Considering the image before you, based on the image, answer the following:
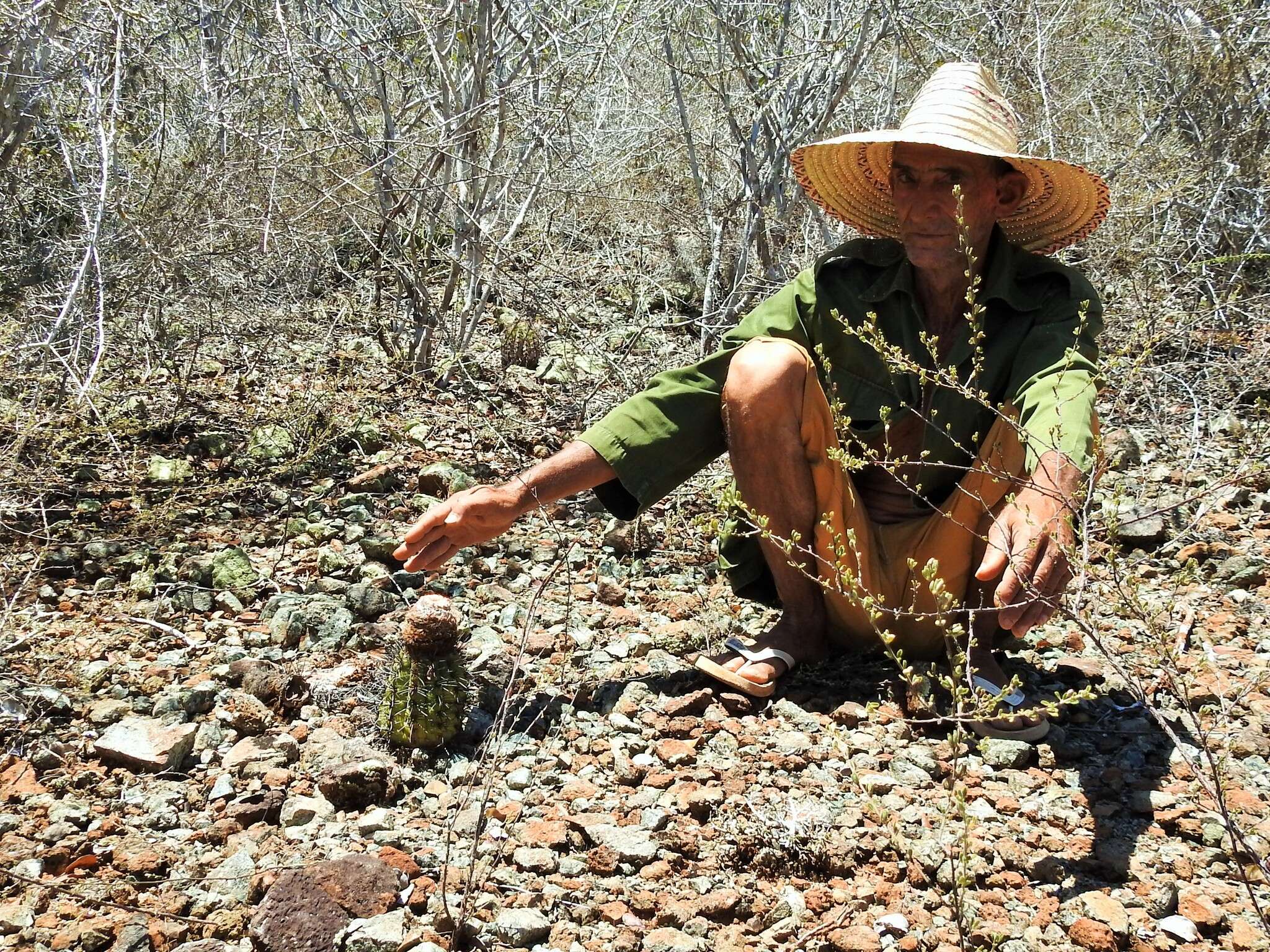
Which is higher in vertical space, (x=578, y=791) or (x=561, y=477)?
(x=561, y=477)

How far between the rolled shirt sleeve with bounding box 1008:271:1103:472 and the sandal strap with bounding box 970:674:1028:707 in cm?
56

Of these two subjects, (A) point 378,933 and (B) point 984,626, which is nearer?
(A) point 378,933

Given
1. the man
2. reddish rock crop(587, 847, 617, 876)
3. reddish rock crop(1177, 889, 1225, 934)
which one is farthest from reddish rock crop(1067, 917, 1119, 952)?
reddish rock crop(587, 847, 617, 876)

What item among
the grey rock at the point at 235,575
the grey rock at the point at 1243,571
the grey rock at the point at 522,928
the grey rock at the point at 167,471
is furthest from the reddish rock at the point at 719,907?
the grey rock at the point at 167,471

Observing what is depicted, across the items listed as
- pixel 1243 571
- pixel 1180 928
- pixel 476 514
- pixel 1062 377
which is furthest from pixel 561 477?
pixel 1243 571

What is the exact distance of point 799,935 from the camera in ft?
6.88

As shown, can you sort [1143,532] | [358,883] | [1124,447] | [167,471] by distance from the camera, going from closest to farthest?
1. [358,883]
2. [1143,532]
3. [167,471]
4. [1124,447]

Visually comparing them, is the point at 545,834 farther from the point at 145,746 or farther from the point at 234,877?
the point at 145,746

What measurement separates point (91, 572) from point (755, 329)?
197 cm

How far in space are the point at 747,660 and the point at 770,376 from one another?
69cm

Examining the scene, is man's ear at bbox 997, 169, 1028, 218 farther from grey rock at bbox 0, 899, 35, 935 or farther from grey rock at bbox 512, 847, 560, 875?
grey rock at bbox 0, 899, 35, 935

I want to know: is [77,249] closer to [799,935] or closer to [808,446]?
[808,446]

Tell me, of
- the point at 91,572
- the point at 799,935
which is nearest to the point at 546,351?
the point at 91,572

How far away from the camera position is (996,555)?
2229mm
